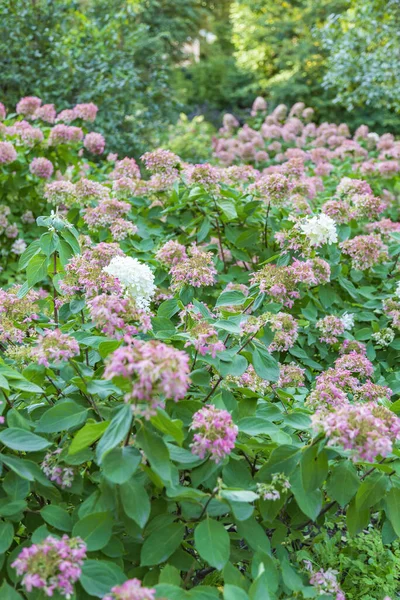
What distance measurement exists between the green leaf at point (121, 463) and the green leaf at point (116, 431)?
0.02 m

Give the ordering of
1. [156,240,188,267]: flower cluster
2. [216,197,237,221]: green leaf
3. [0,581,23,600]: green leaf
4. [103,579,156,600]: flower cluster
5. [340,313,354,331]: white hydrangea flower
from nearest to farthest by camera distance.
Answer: [103,579,156,600]: flower cluster → [0,581,23,600]: green leaf → [156,240,188,267]: flower cluster → [340,313,354,331]: white hydrangea flower → [216,197,237,221]: green leaf

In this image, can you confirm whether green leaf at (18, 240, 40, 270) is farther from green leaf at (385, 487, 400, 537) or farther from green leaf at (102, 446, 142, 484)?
green leaf at (385, 487, 400, 537)

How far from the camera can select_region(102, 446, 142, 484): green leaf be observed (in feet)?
3.50

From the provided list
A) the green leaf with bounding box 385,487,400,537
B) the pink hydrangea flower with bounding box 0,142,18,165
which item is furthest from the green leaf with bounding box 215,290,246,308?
the pink hydrangea flower with bounding box 0,142,18,165

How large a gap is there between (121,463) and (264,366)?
55cm

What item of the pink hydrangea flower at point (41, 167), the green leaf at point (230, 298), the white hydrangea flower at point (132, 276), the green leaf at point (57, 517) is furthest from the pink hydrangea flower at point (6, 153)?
the green leaf at point (57, 517)

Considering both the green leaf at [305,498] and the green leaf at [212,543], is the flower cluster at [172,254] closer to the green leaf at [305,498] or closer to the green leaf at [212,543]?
the green leaf at [305,498]

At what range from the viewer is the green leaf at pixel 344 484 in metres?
1.34

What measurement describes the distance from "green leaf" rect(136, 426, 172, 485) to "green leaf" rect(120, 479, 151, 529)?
0.07m

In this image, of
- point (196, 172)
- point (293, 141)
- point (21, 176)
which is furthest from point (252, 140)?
point (196, 172)

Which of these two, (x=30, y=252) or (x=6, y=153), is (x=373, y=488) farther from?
(x=6, y=153)

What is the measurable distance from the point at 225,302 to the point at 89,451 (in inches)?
26.8

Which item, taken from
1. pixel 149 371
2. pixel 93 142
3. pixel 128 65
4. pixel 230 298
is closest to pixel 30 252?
pixel 230 298

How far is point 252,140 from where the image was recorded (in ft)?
19.9
